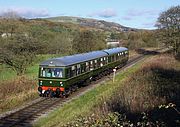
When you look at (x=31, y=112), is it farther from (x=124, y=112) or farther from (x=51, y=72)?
(x=124, y=112)

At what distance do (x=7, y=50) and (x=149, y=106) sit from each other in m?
23.0

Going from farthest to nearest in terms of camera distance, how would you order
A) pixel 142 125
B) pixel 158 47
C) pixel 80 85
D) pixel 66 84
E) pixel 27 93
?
pixel 158 47 → pixel 80 85 → pixel 27 93 → pixel 66 84 → pixel 142 125

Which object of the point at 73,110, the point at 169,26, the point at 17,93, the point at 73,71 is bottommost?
the point at 17,93

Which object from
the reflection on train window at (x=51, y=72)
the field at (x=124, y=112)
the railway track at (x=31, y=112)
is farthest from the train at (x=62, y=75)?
the field at (x=124, y=112)

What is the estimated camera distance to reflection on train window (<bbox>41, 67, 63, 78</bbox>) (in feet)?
72.2

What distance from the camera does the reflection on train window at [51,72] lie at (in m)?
22.0

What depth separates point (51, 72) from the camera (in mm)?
22281

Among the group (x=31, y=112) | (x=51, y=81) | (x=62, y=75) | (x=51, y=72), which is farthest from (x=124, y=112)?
(x=51, y=72)

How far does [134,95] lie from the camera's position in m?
17.0

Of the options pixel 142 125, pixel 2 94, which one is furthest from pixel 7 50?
pixel 142 125

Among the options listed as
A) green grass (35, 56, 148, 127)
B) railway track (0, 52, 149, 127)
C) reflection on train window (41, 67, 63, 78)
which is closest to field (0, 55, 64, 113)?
railway track (0, 52, 149, 127)

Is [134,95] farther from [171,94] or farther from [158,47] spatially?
[158,47]

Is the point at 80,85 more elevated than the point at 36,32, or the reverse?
the point at 36,32

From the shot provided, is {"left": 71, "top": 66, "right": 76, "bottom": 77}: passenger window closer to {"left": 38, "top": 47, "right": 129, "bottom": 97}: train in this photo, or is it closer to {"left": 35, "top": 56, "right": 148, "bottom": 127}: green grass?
{"left": 38, "top": 47, "right": 129, "bottom": 97}: train
